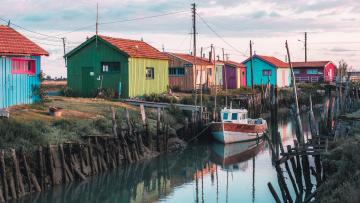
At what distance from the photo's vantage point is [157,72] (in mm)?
44375

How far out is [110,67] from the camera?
41062 mm

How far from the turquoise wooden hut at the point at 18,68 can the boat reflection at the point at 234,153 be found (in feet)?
35.2

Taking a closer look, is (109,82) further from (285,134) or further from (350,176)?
(350,176)

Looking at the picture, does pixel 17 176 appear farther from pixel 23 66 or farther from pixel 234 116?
pixel 234 116

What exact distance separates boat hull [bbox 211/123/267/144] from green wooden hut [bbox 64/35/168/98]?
7911mm

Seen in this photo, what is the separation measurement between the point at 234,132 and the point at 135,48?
449 inches

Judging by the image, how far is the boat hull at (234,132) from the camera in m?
35.7

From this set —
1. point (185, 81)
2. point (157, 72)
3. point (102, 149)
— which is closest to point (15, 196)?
point (102, 149)

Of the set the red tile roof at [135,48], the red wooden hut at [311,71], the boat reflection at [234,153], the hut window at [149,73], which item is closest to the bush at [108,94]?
the red tile roof at [135,48]

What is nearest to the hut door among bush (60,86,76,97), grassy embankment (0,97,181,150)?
bush (60,86,76,97)

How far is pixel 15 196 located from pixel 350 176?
11.2 m

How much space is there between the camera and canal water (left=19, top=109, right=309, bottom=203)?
21.8m

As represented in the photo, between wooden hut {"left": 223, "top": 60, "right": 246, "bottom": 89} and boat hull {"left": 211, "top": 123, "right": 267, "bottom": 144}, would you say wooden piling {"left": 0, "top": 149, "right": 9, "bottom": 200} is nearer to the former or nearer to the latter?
boat hull {"left": 211, "top": 123, "right": 267, "bottom": 144}

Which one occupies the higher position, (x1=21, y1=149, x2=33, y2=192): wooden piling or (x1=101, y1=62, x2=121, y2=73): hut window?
(x1=101, y1=62, x2=121, y2=73): hut window
